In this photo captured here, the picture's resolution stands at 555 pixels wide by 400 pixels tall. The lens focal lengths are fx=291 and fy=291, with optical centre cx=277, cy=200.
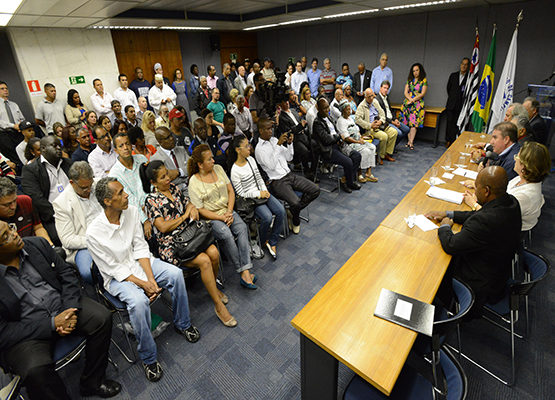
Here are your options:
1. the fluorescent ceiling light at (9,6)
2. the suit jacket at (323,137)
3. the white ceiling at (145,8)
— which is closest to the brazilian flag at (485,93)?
the white ceiling at (145,8)

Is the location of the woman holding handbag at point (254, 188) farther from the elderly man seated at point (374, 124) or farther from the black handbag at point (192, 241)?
the elderly man seated at point (374, 124)

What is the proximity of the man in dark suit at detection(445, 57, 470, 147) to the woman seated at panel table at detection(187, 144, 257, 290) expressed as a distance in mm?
6116

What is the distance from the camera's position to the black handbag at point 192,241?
268cm

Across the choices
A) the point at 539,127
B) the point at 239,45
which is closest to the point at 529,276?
the point at 539,127

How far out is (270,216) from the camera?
3578 mm

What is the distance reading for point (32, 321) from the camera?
1.95 metres

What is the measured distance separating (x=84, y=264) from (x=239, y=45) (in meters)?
10.6

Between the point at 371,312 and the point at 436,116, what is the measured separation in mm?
6669

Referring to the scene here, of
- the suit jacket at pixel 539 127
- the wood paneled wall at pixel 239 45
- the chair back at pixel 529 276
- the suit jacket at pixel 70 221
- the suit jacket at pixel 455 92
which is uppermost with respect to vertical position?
the wood paneled wall at pixel 239 45

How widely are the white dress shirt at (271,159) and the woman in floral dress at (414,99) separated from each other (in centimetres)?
438

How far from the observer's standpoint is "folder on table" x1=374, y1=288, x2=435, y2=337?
1704mm

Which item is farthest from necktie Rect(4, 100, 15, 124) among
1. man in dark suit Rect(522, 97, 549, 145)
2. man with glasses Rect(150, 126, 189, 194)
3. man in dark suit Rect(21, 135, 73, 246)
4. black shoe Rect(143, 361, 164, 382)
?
man in dark suit Rect(522, 97, 549, 145)

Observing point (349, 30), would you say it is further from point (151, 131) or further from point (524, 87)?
point (151, 131)

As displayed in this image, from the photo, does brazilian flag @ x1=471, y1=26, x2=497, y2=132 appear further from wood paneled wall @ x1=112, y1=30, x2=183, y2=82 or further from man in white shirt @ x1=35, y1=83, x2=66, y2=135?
man in white shirt @ x1=35, y1=83, x2=66, y2=135
